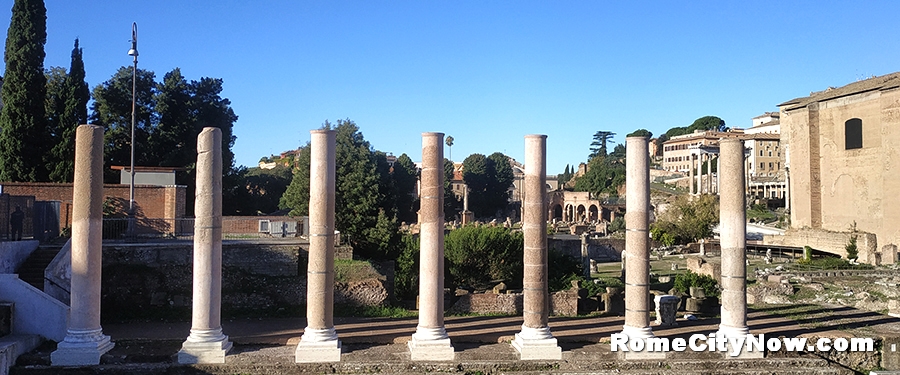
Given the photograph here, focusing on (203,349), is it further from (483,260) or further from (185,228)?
(483,260)

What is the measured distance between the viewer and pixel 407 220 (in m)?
51.9

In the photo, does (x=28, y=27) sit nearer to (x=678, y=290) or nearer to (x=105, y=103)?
(x=105, y=103)

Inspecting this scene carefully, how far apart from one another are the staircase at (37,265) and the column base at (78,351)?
472cm

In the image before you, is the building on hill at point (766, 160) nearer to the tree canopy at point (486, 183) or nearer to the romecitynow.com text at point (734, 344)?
the tree canopy at point (486, 183)

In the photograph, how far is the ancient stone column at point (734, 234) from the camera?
1216 centimetres

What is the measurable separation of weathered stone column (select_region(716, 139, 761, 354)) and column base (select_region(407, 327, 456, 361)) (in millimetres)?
5132

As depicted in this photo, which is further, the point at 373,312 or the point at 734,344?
the point at 373,312

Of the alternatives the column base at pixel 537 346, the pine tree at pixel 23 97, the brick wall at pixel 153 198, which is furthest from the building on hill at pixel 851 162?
the pine tree at pixel 23 97

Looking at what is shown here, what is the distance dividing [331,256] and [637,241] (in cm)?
562

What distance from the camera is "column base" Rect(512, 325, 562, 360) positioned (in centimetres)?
1146

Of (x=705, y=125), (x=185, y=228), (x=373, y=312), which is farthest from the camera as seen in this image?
(x=705, y=125)

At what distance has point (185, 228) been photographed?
21562mm

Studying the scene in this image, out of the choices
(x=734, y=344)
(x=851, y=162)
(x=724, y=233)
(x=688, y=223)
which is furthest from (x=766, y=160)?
(x=734, y=344)

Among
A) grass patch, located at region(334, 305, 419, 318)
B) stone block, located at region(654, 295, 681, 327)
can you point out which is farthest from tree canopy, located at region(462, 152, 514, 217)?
stone block, located at region(654, 295, 681, 327)
